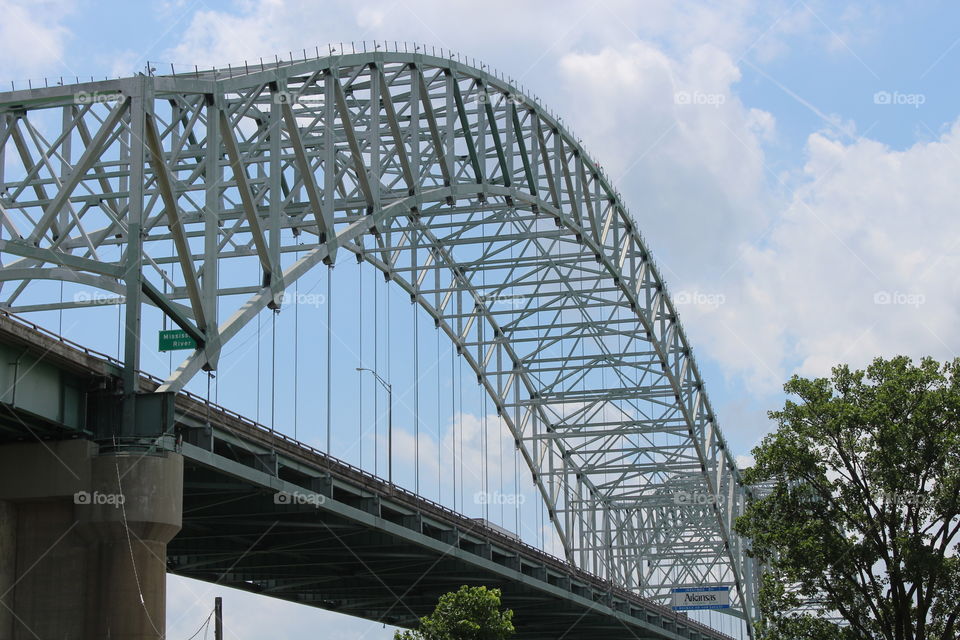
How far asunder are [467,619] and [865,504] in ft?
58.3

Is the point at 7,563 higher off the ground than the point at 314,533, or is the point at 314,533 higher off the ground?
the point at 314,533

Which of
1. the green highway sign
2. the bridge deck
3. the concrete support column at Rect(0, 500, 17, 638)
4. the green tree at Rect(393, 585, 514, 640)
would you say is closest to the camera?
the concrete support column at Rect(0, 500, 17, 638)

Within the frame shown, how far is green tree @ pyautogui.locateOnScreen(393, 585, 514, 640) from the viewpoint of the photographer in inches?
2163

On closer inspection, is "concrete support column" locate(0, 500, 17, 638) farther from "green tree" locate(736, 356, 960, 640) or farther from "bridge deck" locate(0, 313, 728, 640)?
"green tree" locate(736, 356, 960, 640)

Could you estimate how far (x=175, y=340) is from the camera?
41719 millimetres

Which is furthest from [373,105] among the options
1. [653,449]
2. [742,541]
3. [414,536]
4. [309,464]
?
[742,541]

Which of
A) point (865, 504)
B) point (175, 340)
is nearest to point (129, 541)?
point (175, 340)

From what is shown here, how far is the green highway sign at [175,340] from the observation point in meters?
41.7

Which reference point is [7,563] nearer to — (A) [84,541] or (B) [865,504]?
(A) [84,541]

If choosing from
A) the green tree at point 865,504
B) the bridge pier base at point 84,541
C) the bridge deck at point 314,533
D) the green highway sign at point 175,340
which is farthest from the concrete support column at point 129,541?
the green tree at point 865,504

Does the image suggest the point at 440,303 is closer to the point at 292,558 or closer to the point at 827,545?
the point at 292,558

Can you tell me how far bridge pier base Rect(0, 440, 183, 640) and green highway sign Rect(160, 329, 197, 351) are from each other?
4.34m

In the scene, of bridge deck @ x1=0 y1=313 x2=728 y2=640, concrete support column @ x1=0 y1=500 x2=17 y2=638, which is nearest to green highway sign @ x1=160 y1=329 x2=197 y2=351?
bridge deck @ x1=0 y1=313 x2=728 y2=640

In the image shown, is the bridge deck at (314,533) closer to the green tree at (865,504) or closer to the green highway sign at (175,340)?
the green highway sign at (175,340)
